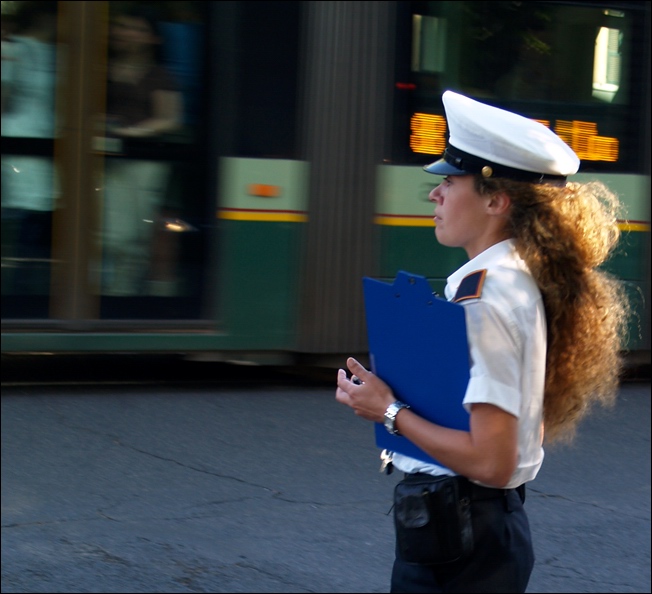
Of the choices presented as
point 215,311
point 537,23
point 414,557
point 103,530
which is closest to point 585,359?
point 414,557

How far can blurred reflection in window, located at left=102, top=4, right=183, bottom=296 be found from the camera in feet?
22.6

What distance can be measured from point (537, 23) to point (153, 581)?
195 inches

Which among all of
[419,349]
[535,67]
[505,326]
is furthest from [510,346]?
[535,67]

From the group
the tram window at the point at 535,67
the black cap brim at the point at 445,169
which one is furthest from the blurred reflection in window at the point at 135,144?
the black cap brim at the point at 445,169

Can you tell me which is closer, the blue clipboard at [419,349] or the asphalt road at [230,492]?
the blue clipboard at [419,349]

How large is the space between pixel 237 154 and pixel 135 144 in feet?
2.15

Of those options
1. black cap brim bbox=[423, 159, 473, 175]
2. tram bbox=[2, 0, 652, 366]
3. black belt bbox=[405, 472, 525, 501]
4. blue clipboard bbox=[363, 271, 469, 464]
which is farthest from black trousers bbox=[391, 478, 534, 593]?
tram bbox=[2, 0, 652, 366]

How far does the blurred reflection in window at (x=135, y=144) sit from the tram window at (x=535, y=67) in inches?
62.6

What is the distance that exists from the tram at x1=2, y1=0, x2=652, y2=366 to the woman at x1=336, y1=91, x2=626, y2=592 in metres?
5.00

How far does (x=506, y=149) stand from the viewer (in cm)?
204

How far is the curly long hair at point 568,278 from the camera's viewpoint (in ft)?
6.65

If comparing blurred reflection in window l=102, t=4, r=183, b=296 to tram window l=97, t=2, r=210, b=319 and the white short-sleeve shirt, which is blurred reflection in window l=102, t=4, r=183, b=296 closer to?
tram window l=97, t=2, r=210, b=319

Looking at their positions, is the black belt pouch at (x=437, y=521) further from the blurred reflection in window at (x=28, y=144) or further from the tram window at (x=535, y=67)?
the tram window at (x=535, y=67)

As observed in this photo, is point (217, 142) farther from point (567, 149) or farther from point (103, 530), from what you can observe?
point (567, 149)
